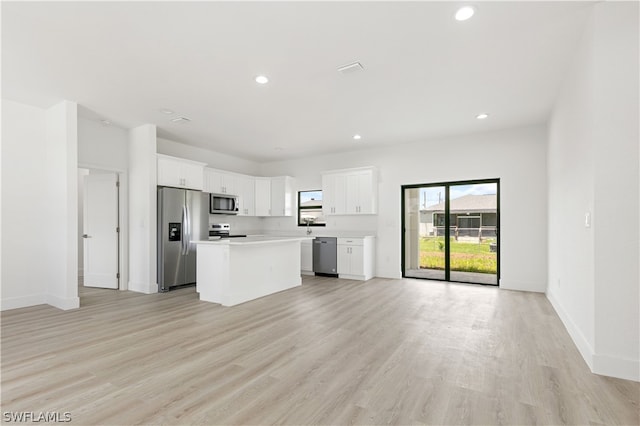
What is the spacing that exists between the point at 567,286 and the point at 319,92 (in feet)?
12.1

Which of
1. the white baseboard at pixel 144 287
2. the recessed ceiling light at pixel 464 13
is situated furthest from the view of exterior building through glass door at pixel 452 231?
the white baseboard at pixel 144 287

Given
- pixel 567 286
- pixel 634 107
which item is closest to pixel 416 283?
pixel 567 286

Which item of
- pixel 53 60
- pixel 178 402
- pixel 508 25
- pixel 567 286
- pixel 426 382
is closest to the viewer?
pixel 178 402

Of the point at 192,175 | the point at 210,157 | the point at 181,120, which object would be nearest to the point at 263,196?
the point at 210,157

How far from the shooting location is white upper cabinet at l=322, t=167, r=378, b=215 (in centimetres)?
662

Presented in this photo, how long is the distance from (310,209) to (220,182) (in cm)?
227

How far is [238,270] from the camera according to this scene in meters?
4.47

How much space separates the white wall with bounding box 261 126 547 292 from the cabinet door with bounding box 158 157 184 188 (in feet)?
11.0

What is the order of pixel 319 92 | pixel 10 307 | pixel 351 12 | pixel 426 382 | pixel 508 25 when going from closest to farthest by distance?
1. pixel 426 382
2. pixel 351 12
3. pixel 508 25
4. pixel 319 92
5. pixel 10 307

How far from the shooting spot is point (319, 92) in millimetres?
3914

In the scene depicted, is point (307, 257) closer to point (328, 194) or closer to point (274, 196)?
point (328, 194)

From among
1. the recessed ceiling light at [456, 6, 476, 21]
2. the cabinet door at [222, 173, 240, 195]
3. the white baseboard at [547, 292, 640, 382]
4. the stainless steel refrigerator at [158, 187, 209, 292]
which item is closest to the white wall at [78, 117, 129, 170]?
the stainless steel refrigerator at [158, 187, 209, 292]

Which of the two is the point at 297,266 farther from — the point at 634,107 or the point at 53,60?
the point at 634,107

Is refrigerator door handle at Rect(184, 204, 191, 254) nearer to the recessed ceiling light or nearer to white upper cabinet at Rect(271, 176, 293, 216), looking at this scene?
white upper cabinet at Rect(271, 176, 293, 216)
